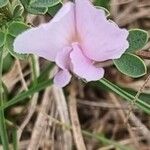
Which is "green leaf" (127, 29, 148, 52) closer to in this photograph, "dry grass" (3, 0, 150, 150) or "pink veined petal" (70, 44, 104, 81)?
"pink veined petal" (70, 44, 104, 81)

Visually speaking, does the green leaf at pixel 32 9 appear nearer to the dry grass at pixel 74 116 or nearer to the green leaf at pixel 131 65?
the green leaf at pixel 131 65

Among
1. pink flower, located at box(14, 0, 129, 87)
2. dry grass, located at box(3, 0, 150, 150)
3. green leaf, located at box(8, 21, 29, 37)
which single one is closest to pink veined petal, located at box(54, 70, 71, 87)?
pink flower, located at box(14, 0, 129, 87)

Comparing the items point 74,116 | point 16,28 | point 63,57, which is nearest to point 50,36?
point 63,57

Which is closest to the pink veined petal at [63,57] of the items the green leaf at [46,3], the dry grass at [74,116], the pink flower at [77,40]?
the pink flower at [77,40]

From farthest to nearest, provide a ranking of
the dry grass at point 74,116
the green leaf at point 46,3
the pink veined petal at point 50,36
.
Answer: the dry grass at point 74,116
the green leaf at point 46,3
the pink veined petal at point 50,36

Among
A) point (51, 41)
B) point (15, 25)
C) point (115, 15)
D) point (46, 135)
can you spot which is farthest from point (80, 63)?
point (115, 15)

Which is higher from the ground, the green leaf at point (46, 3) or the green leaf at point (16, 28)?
the green leaf at point (46, 3)
